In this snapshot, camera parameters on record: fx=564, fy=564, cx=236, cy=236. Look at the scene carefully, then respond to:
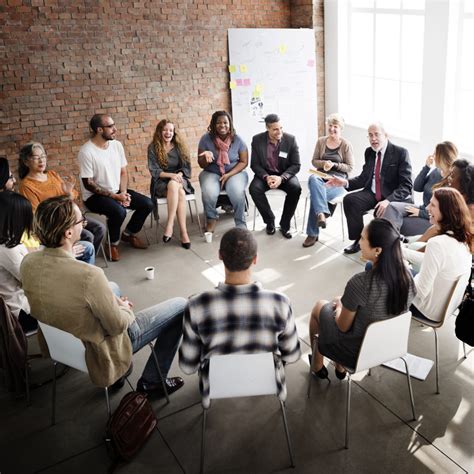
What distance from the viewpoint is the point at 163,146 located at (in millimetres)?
6191

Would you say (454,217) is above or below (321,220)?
above

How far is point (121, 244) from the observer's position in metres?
6.34

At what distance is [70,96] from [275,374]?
5253mm

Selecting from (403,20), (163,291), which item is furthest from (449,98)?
(163,291)

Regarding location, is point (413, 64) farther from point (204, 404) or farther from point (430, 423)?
point (204, 404)

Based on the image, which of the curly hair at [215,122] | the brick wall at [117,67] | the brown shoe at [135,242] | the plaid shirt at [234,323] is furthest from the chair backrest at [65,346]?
the brick wall at [117,67]

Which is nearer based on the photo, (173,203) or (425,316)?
(425,316)

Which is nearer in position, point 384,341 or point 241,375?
point 241,375

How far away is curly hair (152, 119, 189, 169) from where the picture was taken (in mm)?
6141

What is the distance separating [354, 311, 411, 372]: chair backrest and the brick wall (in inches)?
206

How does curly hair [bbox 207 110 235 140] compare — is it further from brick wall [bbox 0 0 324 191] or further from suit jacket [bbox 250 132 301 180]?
brick wall [bbox 0 0 324 191]

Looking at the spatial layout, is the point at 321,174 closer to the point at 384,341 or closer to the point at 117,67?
Result: the point at 117,67

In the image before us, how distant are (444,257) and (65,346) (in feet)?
7.58

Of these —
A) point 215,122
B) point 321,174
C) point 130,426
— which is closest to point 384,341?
point 130,426
